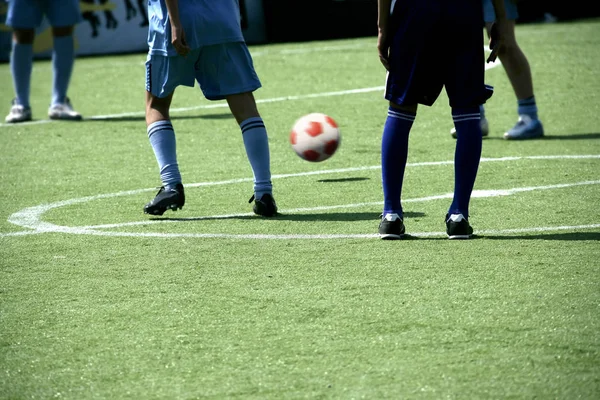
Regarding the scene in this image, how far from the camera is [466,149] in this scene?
5.49 metres

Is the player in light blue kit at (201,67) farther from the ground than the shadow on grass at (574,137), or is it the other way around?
the player in light blue kit at (201,67)

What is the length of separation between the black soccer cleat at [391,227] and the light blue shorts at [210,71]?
54.2 inches

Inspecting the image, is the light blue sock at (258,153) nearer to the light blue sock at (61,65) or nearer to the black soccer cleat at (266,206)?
the black soccer cleat at (266,206)

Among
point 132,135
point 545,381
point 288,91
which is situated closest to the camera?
point 545,381

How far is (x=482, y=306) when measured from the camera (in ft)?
13.7

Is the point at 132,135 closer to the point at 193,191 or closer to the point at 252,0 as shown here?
the point at 193,191

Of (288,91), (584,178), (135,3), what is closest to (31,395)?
(584,178)

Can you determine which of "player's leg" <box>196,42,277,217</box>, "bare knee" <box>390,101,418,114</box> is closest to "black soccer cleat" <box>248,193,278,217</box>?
"player's leg" <box>196,42,277,217</box>

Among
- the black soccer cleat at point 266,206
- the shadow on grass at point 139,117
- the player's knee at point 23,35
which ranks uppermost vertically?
the black soccer cleat at point 266,206

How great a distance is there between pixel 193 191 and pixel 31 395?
3671mm

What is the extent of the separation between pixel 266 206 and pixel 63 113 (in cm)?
542

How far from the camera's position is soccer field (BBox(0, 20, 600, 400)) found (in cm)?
352

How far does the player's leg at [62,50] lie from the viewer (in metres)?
11.0

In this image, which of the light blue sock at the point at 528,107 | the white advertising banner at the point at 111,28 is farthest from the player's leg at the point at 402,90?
the white advertising banner at the point at 111,28
